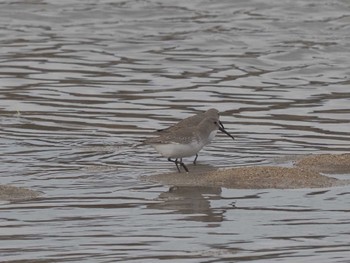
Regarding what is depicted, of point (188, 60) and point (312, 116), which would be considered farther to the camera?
point (188, 60)

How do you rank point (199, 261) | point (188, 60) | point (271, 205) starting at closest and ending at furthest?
point (199, 261) < point (271, 205) < point (188, 60)

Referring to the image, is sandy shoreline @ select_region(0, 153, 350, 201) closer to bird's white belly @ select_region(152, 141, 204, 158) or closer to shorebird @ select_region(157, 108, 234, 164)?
bird's white belly @ select_region(152, 141, 204, 158)

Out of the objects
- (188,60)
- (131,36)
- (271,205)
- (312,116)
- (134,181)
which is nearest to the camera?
(271,205)

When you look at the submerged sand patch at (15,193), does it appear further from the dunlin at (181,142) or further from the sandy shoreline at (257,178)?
the dunlin at (181,142)

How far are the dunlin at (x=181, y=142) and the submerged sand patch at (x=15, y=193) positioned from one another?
179 cm

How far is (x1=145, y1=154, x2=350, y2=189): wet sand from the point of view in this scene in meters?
12.1

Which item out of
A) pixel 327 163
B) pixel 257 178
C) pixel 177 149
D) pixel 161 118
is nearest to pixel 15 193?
pixel 177 149

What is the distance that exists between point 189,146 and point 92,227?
3.01 meters

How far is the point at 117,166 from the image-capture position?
13.6m

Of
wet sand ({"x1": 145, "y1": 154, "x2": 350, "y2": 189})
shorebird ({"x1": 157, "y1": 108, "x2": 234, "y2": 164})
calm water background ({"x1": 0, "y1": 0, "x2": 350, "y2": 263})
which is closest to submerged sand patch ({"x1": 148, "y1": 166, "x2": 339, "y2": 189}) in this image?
wet sand ({"x1": 145, "y1": 154, "x2": 350, "y2": 189})

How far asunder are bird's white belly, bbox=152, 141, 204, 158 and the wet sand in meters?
0.22

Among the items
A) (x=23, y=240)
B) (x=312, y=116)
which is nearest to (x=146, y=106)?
(x=312, y=116)

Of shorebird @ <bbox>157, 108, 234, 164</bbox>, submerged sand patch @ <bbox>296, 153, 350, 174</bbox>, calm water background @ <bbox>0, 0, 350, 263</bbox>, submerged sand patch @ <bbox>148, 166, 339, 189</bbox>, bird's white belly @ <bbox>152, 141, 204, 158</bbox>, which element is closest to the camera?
calm water background @ <bbox>0, 0, 350, 263</bbox>

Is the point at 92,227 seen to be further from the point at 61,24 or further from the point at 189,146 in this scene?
the point at 61,24
